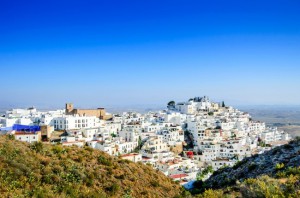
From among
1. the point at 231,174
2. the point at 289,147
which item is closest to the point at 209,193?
the point at 231,174

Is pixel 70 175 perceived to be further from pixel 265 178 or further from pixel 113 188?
pixel 265 178

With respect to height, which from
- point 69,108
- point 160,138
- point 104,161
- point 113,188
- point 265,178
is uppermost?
point 265,178

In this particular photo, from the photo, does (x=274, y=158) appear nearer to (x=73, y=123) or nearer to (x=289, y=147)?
(x=289, y=147)

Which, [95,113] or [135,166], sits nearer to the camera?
[135,166]

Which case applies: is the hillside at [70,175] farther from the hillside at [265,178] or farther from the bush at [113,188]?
the hillside at [265,178]

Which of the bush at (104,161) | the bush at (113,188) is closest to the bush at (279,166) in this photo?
the bush at (113,188)

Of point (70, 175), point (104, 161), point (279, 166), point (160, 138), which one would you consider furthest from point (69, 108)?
point (279, 166)
